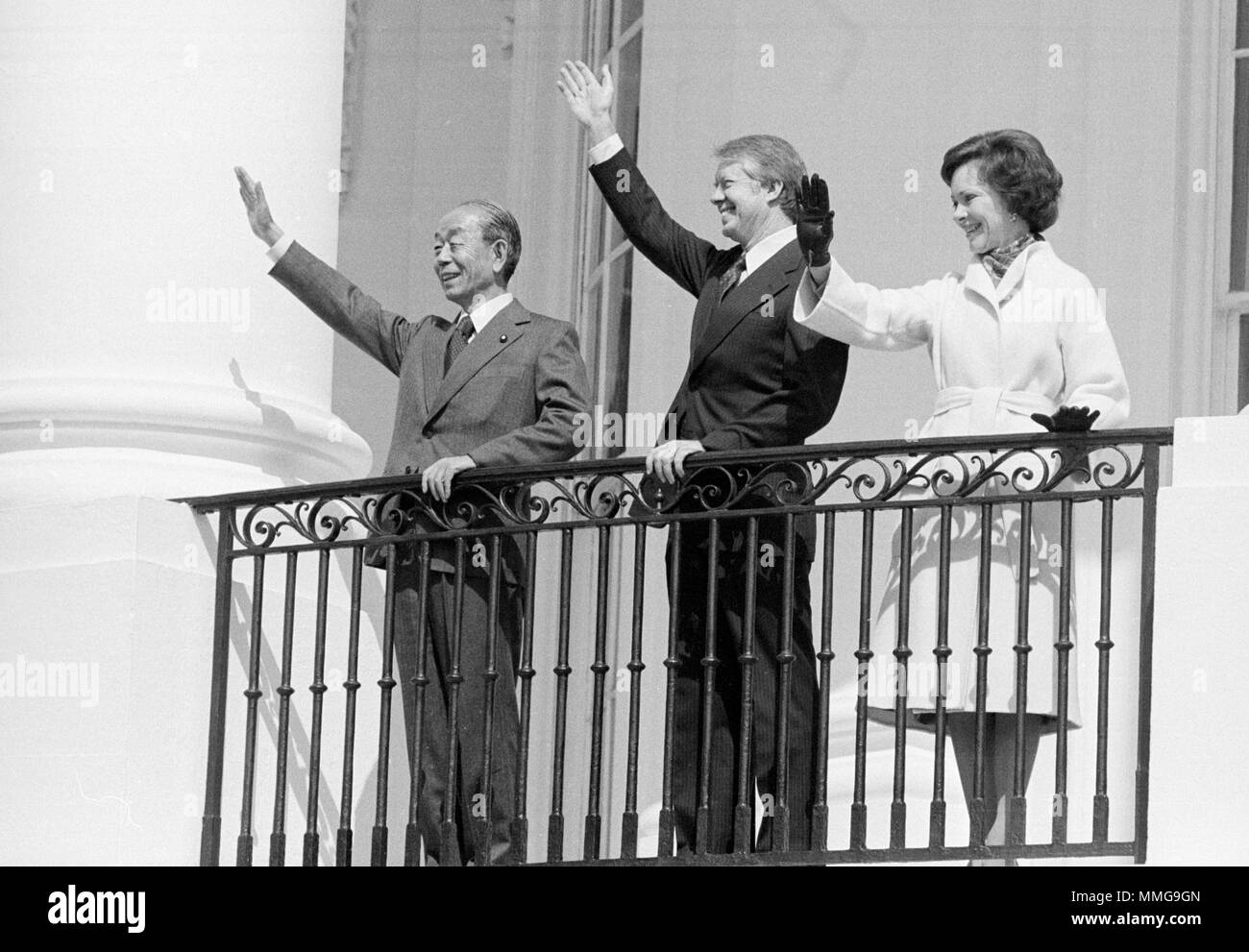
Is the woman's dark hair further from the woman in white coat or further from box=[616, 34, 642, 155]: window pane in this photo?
box=[616, 34, 642, 155]: window pane

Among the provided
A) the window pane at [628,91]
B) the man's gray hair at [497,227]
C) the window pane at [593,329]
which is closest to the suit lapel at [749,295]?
the man's gray hair at [497,227]

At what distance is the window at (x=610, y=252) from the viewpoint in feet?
41.2

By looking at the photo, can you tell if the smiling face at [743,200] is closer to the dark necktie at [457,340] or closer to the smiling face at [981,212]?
the smiling face at [981,212]

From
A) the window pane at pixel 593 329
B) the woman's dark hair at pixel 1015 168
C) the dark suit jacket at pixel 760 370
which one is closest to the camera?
the woman's dark hair at pixel 1015 168

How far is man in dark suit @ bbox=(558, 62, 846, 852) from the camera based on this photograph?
26.1 ft

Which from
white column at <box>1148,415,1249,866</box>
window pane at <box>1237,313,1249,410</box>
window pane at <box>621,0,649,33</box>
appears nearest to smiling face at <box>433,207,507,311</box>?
white column at <box>1148,415,1249,866</box>

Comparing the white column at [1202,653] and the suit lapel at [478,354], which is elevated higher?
the suit lapel at [478,354]

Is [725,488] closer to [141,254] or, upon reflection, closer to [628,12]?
[141,254]

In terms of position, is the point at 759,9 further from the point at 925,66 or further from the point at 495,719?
the point at 495,719

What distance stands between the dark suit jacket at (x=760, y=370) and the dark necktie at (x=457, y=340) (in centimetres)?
67

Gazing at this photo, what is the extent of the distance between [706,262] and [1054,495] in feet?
4.74

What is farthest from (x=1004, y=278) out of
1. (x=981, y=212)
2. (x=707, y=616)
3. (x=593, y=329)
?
(x=593, y=329)
